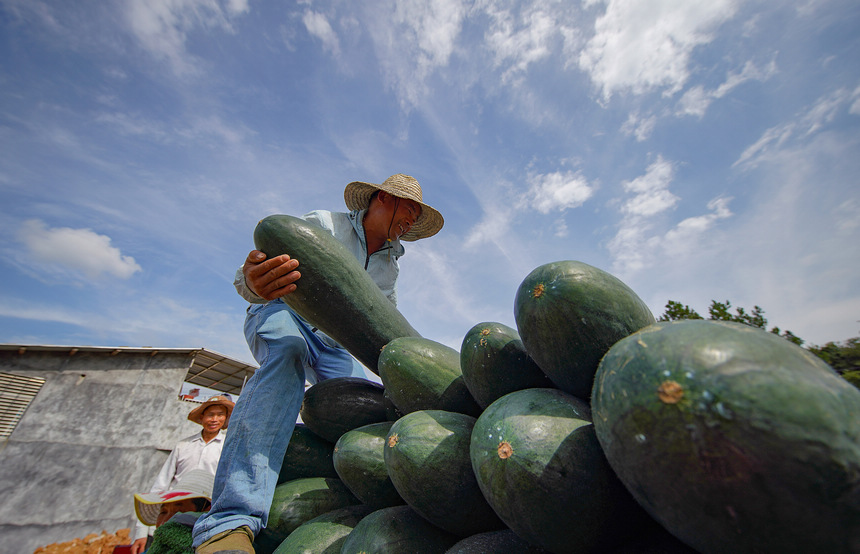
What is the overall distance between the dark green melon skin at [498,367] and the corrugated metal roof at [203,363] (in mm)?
9968

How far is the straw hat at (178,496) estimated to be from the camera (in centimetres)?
341

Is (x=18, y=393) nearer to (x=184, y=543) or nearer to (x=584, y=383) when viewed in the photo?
(x=184, y=543)

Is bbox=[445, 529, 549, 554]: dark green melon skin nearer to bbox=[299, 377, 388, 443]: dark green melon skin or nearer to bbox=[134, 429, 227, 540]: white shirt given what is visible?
bbox=[299, 377, 388, 443]: dark green melon skin

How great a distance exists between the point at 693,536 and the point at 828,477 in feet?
0.93

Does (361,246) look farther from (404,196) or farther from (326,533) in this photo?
(326,533)

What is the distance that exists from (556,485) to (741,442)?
1.73 ft

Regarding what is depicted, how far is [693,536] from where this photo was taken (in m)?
0.87

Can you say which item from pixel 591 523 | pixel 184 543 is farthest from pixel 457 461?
pixel 184 543

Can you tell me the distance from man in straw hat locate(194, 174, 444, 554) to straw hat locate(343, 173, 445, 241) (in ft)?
0.05

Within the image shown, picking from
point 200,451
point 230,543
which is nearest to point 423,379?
point 230,543

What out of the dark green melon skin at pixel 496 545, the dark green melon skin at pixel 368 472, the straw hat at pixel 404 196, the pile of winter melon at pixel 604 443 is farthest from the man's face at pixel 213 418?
the dark green melon skin at pixel 496 545

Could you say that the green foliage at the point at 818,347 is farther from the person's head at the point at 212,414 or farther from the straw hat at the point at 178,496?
the person's head at the point at 212,414

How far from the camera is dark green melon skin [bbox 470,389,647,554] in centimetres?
115

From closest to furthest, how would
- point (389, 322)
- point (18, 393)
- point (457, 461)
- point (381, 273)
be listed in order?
1. point (457, 461)
2. point (389, 322)
3. point (381, 273)
4. point (18, 393)
